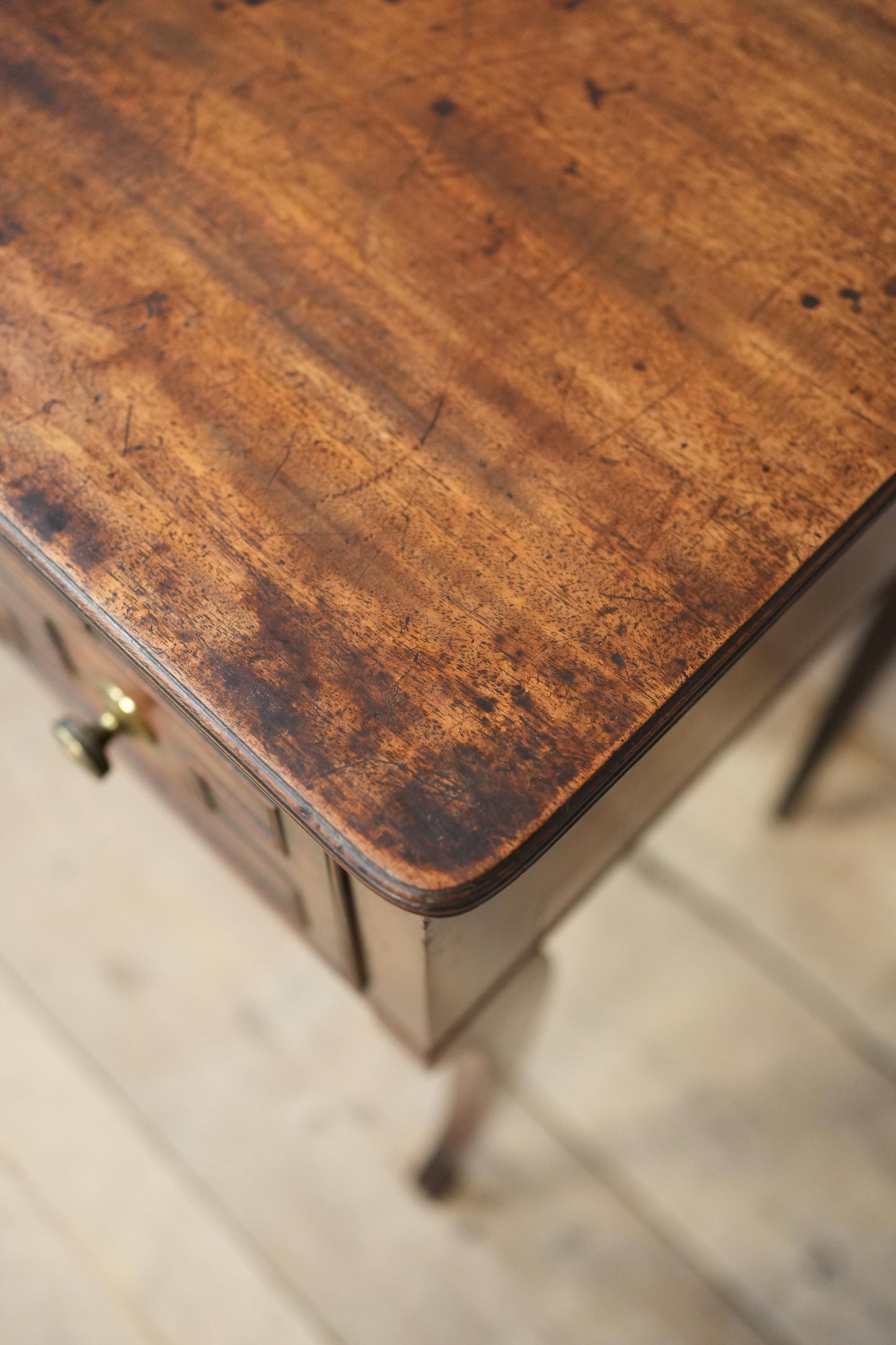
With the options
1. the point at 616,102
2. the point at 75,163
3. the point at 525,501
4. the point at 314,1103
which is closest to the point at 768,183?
the point at 616,102

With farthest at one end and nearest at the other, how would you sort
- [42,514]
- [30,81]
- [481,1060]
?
[481,1060]
[30,81]
[42,514]

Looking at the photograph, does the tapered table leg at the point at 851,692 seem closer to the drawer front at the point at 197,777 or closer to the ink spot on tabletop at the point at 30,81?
the drawer front at the point at 197,777

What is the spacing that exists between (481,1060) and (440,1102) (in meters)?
0.22

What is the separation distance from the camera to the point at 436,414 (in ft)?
1.42

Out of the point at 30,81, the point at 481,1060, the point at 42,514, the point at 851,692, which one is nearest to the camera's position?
the point at 42,514

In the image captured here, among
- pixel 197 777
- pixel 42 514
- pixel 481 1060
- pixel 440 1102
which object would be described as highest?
pixel 42 514

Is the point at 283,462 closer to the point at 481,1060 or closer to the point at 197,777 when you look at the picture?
the point at 197,777

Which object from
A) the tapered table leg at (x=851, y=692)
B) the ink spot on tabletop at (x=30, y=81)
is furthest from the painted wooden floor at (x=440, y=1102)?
the ink spot on tabletop at (x=30, y=81)

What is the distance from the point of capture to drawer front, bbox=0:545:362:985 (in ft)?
1.43

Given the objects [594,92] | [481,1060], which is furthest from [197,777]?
[594,92]

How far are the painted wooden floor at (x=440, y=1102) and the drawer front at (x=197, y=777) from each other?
1.12ft

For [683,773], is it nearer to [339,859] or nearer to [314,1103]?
[339,859]

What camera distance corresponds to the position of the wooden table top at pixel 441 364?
Result: 377 millimetres

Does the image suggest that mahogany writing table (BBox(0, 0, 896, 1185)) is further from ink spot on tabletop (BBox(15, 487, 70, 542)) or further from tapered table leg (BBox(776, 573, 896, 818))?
tapered table leg (BBox(776, 573, 896, 818))
